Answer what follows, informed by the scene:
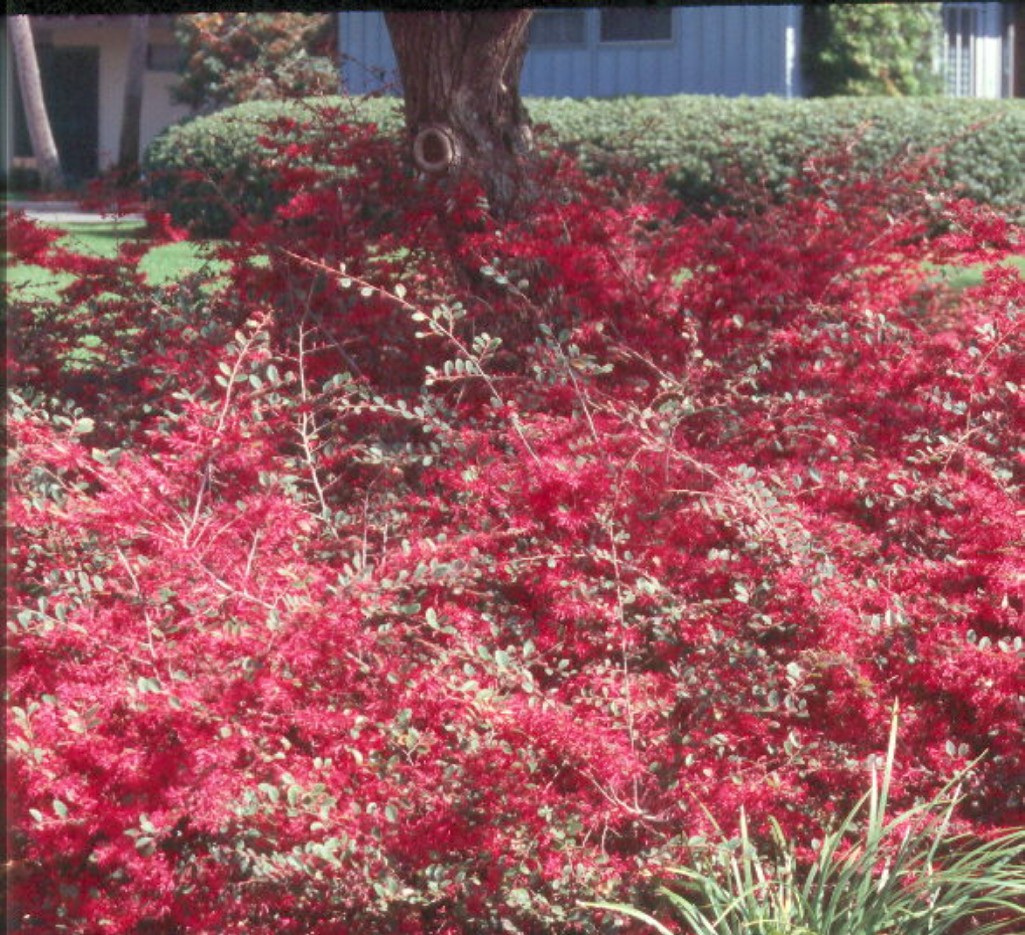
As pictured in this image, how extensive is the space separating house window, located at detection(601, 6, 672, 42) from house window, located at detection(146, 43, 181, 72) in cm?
892

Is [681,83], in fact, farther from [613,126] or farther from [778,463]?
[778,463]

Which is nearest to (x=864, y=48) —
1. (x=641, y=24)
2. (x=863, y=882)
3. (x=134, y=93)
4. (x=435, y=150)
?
(x=641, y=24)

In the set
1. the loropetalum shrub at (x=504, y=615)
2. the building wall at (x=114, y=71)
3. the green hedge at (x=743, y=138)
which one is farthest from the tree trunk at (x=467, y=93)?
the building wall at (x=114, y=71)

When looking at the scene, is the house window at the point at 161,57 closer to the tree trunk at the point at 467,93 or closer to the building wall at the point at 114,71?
the building wall at the point at 114,71

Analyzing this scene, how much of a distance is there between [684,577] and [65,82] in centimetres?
2423

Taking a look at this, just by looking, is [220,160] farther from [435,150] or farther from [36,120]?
[435,150]

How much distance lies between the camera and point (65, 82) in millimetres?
25531

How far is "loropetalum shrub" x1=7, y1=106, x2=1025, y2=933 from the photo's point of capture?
2.94 meters

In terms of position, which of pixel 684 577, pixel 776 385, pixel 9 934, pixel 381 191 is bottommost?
pixel 9 934

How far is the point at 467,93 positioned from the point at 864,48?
495 inches

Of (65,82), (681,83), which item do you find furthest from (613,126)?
(65,82)

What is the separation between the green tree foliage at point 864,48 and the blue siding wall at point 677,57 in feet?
0.76

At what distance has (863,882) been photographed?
2.77 m

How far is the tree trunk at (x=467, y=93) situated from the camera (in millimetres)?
5371
